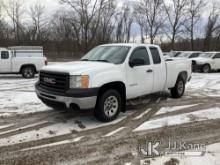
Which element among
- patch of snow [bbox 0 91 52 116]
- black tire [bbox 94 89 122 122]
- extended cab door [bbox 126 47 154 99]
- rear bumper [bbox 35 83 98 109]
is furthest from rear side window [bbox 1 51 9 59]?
black tire [bbox 94 89 122 122]

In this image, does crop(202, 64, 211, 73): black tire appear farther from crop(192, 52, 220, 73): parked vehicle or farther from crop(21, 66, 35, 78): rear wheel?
crop(21, 66, 35, 78): rear wheel

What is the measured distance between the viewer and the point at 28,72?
699 inches

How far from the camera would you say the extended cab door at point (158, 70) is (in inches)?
337

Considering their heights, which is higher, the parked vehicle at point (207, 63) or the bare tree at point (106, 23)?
the bare tree at point (106, 23)

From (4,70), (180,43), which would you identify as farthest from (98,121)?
(180,43)

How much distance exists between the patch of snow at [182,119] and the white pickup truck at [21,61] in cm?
1206

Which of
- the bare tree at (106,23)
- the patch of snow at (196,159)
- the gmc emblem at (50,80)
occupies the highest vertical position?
the bare tree at (106,23)

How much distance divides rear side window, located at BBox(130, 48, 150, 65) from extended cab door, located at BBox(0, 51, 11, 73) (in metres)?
11.1

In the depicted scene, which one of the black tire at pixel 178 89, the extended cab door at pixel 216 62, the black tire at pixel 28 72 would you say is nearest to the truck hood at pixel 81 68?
the black tire at pixel 178 89

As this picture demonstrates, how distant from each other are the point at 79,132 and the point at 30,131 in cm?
106

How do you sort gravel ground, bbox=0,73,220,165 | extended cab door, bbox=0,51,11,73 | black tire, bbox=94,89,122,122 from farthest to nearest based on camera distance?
extended cab door, bbox=0,51,11,73 < black tire, bbox=94,89,122,122 < gravel ground, bbox=0,73,220,165

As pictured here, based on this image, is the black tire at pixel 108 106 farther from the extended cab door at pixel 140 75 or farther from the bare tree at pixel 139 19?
the bare tree at pixel 139 19

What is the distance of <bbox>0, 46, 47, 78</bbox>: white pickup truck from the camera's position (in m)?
17.1

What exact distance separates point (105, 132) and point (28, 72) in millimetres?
12539
